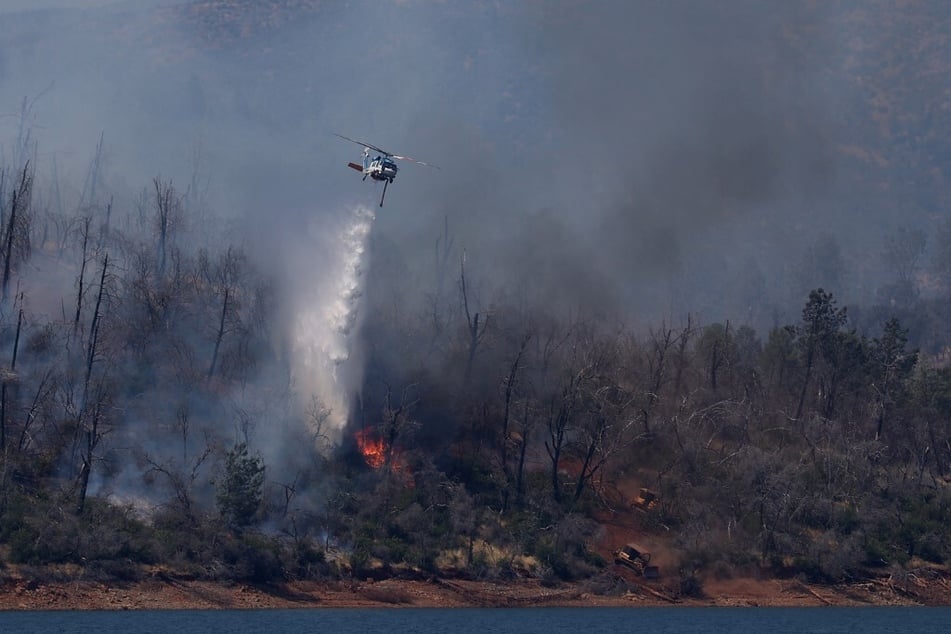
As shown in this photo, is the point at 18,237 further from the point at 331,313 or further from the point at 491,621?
the point at 491,621

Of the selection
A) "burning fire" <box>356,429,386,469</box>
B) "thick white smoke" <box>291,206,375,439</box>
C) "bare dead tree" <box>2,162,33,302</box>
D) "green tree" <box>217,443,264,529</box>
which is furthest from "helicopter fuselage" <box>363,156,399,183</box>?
"bare dead tree" <box>2,162,33,302</box>

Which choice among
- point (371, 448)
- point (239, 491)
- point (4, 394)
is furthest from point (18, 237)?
point (239, 491)

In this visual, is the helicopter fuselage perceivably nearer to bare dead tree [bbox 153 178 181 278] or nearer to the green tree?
→ the green tree

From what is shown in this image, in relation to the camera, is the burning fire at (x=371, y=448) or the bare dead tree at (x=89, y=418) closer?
the bare dead tree at (x=89, y=418)

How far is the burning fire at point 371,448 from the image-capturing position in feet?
273

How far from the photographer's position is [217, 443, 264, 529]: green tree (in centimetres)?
7094

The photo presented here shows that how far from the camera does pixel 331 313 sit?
87.2 metres

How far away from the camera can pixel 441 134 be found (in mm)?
151125

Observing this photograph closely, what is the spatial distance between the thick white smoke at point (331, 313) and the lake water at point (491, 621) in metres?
19.4

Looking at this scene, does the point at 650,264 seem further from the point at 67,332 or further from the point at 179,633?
the point at 179,633

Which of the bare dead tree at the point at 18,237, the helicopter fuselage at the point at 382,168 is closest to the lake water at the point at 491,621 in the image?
the helicopter fuselage at the point at 382,168

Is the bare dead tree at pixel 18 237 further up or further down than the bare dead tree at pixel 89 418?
further up

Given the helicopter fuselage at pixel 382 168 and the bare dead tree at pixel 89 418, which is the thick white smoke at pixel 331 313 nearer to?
the bare dead tree at pixel 89 418

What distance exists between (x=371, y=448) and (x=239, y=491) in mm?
15063
